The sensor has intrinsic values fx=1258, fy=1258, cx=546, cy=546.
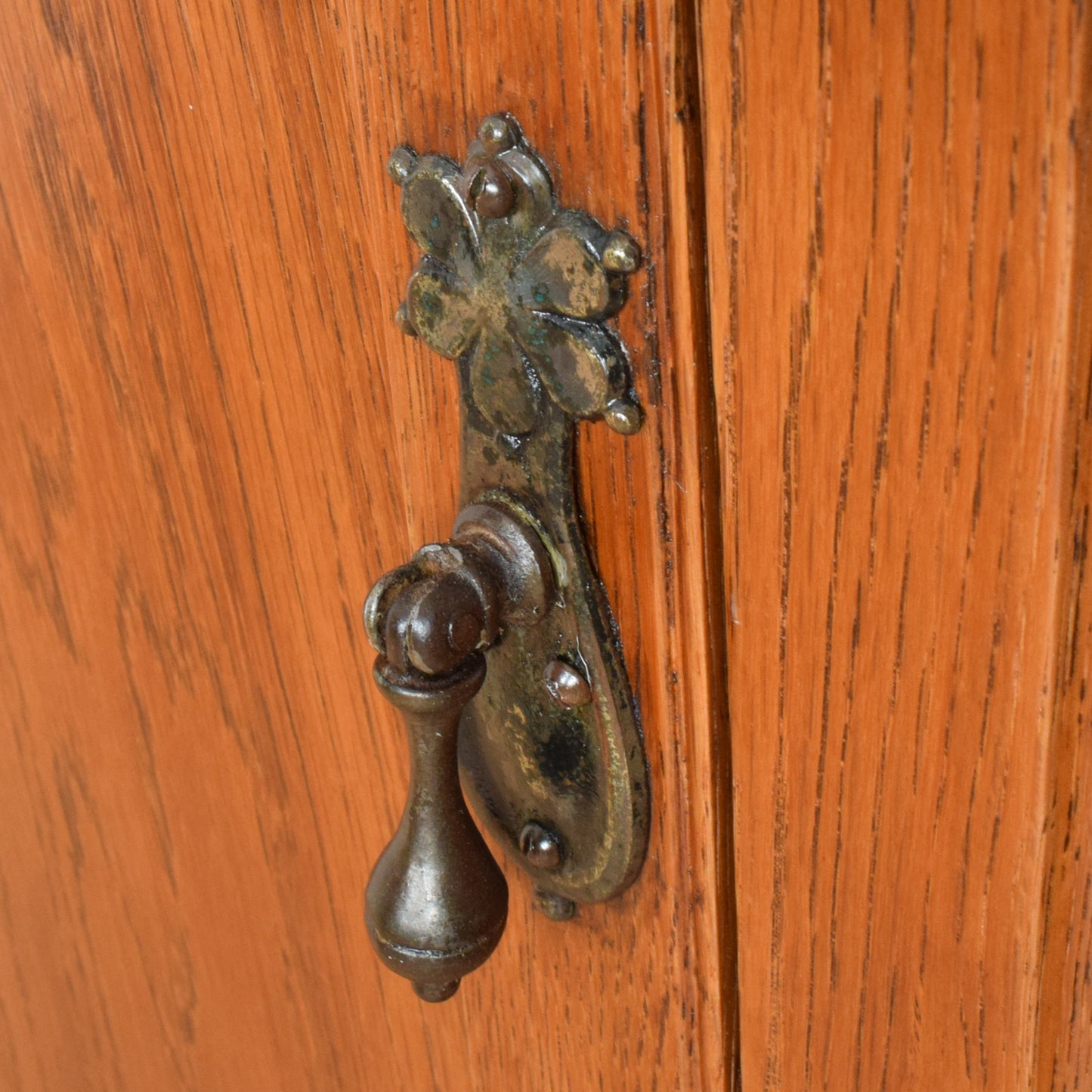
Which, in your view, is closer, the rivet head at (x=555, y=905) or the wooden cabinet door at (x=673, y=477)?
the wooden cabinet door at (x=673, y=477)

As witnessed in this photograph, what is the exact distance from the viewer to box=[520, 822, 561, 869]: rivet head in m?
0.41

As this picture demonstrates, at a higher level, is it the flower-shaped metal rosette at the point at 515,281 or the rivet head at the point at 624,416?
the flower-shaped metal rosette at the point at 515,281

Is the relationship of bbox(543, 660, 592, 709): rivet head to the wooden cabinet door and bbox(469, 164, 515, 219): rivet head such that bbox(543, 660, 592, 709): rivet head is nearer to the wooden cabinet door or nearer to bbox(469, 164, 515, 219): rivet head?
the wooden cabinet door

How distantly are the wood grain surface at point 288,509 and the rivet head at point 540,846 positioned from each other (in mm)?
27

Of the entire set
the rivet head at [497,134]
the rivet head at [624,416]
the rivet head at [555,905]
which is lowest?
the rivet head at [555,905]

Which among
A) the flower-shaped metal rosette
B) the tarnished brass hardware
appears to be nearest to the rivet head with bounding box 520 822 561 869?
the tarnished brass hardware

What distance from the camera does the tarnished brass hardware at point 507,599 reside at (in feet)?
1.07

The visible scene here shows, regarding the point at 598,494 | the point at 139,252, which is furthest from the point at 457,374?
the point at 139,252

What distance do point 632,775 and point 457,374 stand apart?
0.13 m

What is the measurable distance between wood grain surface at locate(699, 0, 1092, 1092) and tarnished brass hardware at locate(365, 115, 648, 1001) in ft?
0.12

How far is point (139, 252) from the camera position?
19.2 inches

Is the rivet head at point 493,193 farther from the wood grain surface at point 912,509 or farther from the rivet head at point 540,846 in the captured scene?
the rivet head at point 540,846

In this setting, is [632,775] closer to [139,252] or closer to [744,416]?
[744,416]

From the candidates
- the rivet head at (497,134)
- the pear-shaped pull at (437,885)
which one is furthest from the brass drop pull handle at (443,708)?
the rivet head at (497,134)
